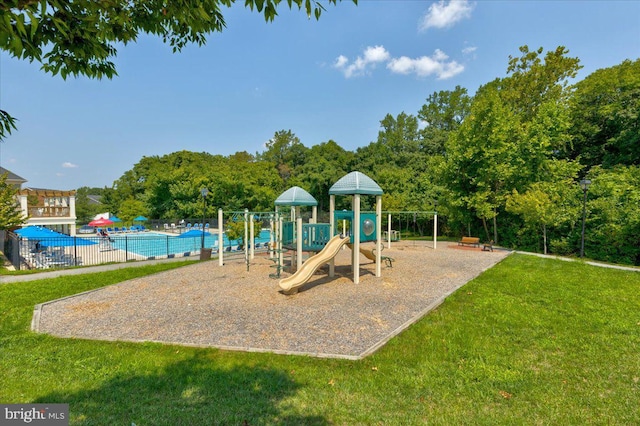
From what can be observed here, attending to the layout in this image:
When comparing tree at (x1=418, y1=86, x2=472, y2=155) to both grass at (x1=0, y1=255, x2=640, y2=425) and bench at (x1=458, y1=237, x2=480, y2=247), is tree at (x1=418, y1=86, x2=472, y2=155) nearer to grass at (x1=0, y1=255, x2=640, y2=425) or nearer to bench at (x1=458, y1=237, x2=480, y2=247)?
bench at (x1=458, y1=237, x2=480, y2=247)

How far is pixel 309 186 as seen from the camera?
3891cm

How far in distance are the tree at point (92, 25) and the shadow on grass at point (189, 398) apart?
2936 millimetres

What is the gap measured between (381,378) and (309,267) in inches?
197

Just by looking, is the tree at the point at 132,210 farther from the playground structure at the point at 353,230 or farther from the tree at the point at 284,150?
the playground structure at the point at 353,230

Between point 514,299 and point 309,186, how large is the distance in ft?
107

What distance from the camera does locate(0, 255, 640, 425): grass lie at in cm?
325

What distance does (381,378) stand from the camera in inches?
158

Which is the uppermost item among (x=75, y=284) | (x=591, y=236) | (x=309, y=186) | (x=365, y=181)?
(x=309, y=186)

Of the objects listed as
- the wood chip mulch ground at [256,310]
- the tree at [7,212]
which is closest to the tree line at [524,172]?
the wood chip mulch ground at [256,310]

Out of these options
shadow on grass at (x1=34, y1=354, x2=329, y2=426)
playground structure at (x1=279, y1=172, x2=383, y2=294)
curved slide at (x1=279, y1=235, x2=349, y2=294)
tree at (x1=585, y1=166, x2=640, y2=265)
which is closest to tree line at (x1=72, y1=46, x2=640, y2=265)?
tree at (x1=585, y1=166, x2=640, y2=265)

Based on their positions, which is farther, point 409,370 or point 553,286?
point 553,286

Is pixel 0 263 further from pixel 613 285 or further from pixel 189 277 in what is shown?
pixel 613 285

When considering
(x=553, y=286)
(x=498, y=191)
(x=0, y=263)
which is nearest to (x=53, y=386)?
(x=553, y=286)

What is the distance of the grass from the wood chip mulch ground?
0.42 metres
